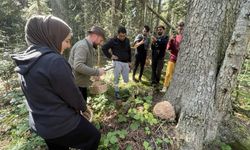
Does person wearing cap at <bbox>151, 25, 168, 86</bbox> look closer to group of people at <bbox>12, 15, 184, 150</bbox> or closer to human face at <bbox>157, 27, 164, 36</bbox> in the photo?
human face at <bbox>157, 27, 164, 36</bbox>

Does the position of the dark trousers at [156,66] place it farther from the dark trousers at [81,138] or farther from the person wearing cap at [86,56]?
the dark trousers at [81,138]

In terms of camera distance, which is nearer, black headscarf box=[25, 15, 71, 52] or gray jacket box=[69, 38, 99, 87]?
black headscarf box=[25, 15, 71, 52]

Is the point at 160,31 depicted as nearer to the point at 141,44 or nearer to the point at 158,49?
the point at 158,49

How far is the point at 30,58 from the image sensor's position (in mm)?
2180

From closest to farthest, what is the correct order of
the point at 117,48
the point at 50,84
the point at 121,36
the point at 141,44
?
the point at 50,84 < the point at 121,36 < the point at 117,48 < the point at 141,44

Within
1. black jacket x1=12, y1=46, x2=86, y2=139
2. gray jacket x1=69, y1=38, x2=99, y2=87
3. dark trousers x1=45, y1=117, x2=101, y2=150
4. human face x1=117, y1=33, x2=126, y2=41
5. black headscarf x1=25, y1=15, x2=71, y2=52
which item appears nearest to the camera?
black jacket x1=12, y1=46, x2=86, y2=139

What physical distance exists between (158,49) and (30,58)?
5197mm

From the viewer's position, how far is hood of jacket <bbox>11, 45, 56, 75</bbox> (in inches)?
84.4

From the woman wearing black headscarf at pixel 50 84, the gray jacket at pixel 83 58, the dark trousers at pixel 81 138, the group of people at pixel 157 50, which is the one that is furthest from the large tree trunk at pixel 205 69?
the woman wearing black headscarf at pixel 50 84

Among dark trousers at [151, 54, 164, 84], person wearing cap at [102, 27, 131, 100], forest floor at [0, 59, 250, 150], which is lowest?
forest floor at [0, 59, 250, 150]

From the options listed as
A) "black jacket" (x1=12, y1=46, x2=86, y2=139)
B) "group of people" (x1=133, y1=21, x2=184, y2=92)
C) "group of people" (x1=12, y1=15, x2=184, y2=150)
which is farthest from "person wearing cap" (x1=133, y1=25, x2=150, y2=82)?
"black jacket" (x1=12, y1=46, x2=86, y2=139)

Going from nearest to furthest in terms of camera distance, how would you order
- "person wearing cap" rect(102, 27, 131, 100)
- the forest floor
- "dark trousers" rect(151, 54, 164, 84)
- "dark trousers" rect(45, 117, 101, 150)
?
"dark trousers" rect(45, 117, 101, 150)
the forest floor
"person wearing cap" rect(102, 27, 131, 100)
"dark trousers" rect(151, 54, 164, 84)

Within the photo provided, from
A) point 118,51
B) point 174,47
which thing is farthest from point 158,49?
point 118,51

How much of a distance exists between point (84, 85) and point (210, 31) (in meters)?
2.53
